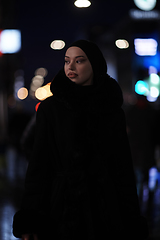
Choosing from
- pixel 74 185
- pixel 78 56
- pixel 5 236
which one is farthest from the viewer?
pixel 5 236

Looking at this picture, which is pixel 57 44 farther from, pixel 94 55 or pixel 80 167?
pixel 80 167

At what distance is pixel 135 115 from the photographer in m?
7.72

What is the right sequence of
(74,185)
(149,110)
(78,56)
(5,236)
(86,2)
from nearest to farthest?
(74,185) < (78,56) < (86,2) < (5,236) < (149,110)

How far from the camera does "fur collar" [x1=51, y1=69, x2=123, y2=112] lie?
2.73 meters

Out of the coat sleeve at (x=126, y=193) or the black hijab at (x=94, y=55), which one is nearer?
the coat sleeve at (x=126, y=193)

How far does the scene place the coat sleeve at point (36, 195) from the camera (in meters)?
2.58

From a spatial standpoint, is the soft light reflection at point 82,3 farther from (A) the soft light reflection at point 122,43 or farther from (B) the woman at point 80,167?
(B) the woman at point 80,167

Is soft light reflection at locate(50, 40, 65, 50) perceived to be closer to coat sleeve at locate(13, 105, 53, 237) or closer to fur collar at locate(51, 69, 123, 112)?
fur collar at locate(51, 69, 123, 112)

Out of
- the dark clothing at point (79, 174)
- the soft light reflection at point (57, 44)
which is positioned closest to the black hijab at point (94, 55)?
the dark clothing at point (79, 174)

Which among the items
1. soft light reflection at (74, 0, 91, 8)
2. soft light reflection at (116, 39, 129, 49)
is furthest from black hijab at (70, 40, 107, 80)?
soft light reflection at (74, 0, 91, 8)

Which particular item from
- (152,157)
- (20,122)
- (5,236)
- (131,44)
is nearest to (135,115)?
(152,157)

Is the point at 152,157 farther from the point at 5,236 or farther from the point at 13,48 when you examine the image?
the point at 13,48

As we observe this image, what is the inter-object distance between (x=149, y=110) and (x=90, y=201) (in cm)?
521

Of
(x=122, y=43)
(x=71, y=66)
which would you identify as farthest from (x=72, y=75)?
(x=122, y=43)
